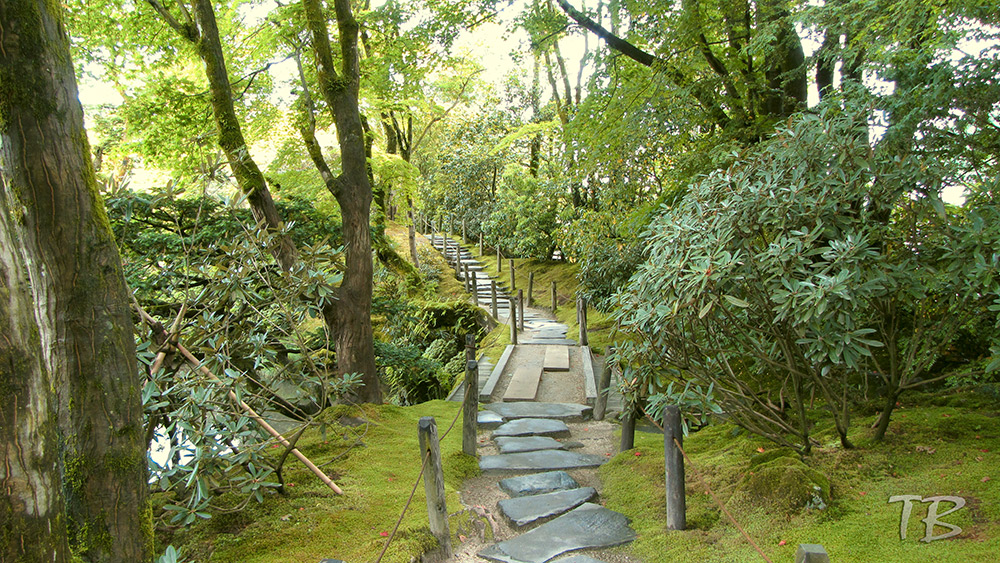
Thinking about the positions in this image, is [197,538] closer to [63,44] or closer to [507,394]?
[63,44]

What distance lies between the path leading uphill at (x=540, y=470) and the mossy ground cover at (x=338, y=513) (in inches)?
12.9

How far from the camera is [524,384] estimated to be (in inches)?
362

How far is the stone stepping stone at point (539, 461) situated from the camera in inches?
225

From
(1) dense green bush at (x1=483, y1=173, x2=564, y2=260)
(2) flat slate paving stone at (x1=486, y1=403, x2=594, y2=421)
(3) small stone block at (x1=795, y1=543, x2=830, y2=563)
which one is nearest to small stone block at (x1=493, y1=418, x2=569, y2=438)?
(2) flat slate paving stone at (x1=486, y1=403, x2=594, y2=421)

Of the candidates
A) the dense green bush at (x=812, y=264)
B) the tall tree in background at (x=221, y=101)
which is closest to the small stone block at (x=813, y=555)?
the dense green bush at (x=812, y=264)

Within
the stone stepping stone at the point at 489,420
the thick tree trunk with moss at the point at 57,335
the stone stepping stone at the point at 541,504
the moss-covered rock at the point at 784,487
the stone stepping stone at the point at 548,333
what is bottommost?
the stone stepping stone at the point at 489,420

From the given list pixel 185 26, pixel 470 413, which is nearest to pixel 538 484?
pixel 470 413

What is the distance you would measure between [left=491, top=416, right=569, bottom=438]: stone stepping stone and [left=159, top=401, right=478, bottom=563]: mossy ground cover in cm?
94

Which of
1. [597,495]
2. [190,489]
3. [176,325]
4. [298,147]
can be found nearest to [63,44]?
[176,325]

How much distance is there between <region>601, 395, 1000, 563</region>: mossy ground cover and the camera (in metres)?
3.25

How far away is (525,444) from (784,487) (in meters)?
3.03

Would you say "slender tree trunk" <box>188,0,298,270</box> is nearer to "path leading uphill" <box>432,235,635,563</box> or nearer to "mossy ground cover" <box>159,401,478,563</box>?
"mossy ground cover" <box>159,401,478,563</box>

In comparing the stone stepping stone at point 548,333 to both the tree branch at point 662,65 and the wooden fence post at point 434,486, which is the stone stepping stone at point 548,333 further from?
the wooden fence post at point 434,486

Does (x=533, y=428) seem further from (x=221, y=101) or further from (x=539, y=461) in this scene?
(x=221, y=101)
